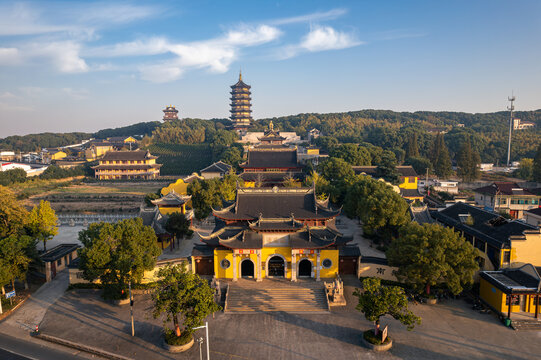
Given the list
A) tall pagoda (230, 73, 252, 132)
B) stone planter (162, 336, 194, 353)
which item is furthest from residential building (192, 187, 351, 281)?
tall pagoda (230, 73, 252, 132)

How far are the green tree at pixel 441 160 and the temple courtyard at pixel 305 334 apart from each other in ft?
171

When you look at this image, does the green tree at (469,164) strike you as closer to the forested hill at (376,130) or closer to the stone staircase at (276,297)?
the forested hill at (376,130)

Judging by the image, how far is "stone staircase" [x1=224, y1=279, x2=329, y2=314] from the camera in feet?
74.8

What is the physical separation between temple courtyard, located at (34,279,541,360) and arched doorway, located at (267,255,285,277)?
4.17 metres

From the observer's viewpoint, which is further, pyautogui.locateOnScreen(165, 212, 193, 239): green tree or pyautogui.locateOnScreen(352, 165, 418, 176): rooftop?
pyautogui.locateOnScreen(352, 165, 418, 176): rooftop

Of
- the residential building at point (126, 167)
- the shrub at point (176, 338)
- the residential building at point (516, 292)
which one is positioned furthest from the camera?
the residential building at point (126, 167)

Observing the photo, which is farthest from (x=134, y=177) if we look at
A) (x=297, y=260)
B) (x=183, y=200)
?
(x=297, y=260)

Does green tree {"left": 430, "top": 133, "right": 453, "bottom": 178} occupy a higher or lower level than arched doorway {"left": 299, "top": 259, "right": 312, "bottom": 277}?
higher

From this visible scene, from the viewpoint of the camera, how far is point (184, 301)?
18219 mm

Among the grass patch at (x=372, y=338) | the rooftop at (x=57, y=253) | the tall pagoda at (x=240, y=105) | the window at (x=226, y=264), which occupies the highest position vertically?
the tall pagoda at (x=240, y=105)

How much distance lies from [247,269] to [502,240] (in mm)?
19030

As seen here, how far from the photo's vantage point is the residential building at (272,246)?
83.6 feet

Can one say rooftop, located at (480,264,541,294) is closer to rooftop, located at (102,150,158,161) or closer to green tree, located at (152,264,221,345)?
green tree, located at (152,264,221,345)

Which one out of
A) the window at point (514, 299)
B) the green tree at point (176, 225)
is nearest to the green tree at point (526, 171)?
the window at point (514, 299)
